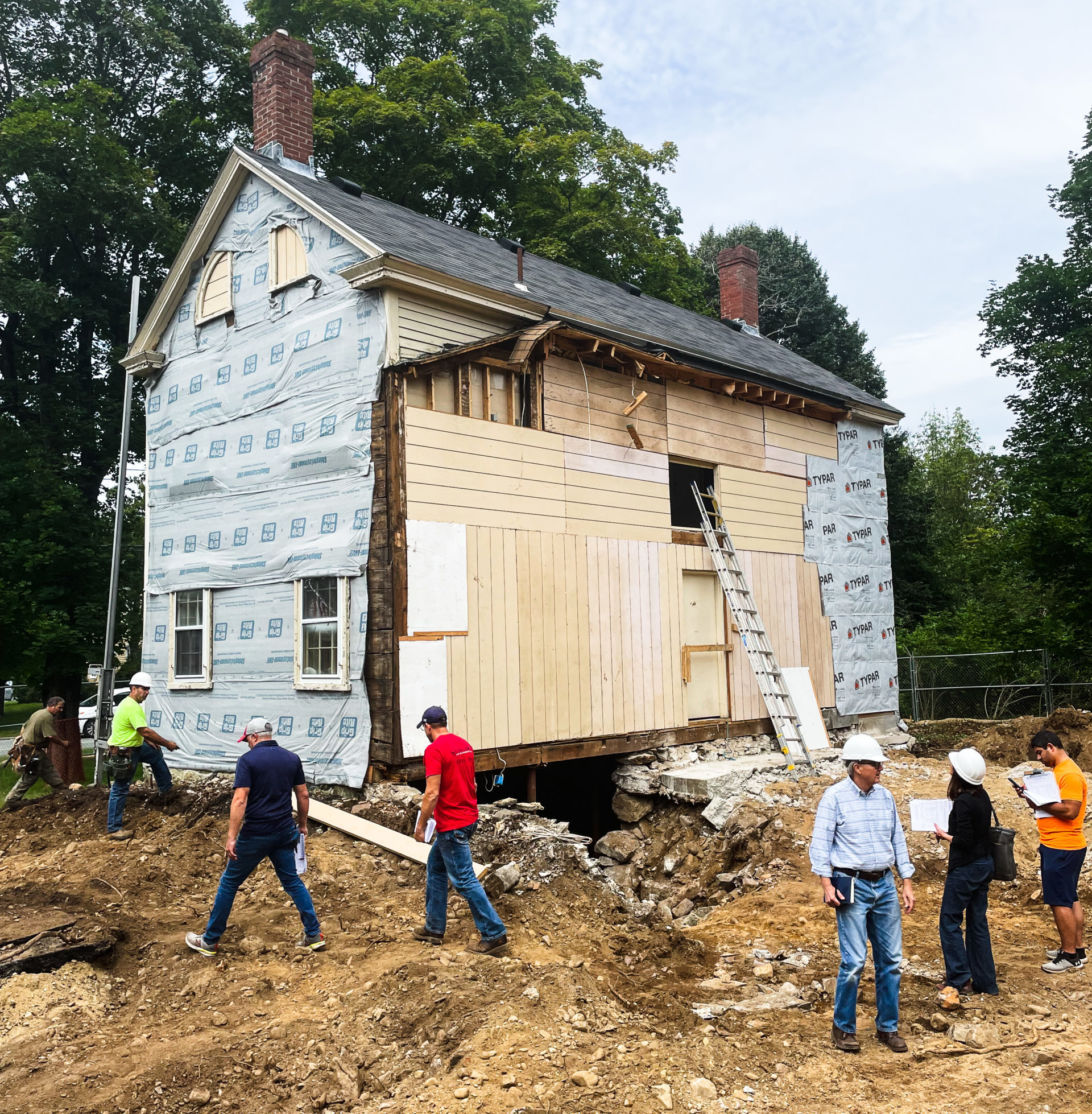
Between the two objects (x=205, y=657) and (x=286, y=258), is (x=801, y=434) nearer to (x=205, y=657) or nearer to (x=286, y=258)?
(x=286, y=258)

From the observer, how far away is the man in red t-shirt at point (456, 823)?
23.4 ft

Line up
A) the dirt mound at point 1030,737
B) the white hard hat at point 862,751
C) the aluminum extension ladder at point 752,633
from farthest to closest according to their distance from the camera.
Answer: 1. the dirt mound at point 1030,737
2. the aluminum extension ladder at point 752,633
3. the white hard hat at point 862,751

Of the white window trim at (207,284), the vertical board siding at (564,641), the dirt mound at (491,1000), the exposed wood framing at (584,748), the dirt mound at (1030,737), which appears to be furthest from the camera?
the dirt mound at (1030,737)

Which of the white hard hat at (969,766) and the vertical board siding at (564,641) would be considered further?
the vertical board siding at (564,641)

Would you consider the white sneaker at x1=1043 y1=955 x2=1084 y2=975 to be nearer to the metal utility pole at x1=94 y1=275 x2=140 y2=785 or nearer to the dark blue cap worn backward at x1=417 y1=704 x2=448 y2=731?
the dark blue cap worn backward at x1=417 y1=704 x2=448 y2=731

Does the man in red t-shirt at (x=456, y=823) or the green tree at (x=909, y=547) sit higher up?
the green tree at (x=909, y=547)

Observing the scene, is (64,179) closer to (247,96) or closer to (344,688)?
(247,96)

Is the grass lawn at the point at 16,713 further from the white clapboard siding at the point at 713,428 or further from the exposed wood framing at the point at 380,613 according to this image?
the white clapboard siding at the point at 713,428

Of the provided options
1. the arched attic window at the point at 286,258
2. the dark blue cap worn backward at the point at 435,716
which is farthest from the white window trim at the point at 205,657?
the dark blue cap worn backward at the point at 435,716

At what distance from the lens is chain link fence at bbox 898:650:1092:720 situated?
810 inches

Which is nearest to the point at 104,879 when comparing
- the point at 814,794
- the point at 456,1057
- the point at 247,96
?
the point at 456,1057

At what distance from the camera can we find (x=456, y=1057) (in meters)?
5.44

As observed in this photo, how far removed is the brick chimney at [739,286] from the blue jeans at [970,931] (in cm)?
1730

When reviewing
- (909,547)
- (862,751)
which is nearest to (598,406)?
(862,751)
